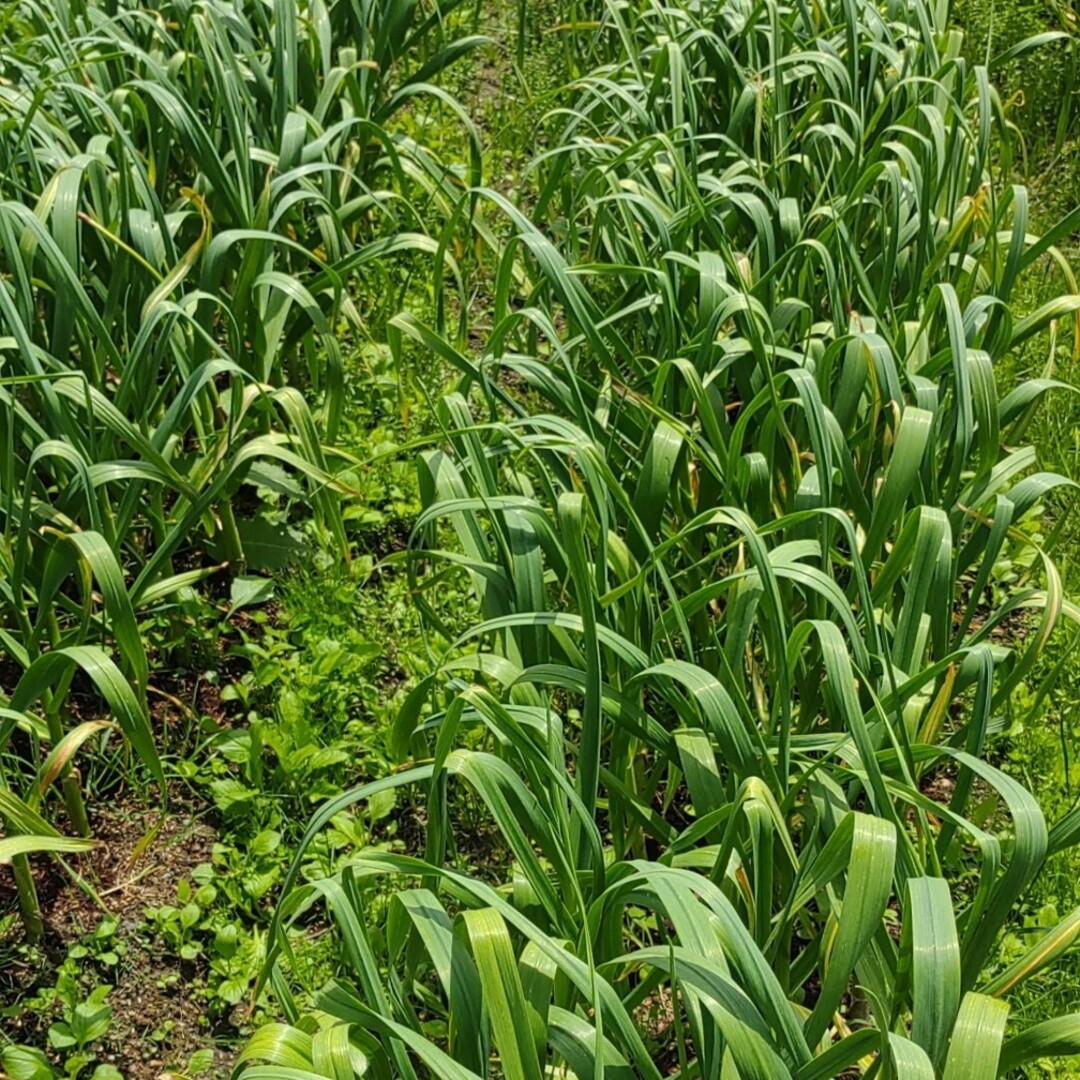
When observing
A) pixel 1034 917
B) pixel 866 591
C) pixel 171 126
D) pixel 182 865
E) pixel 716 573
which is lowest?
pixel 1034 917

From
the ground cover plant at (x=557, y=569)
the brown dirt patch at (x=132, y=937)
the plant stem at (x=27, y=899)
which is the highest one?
the ground cover plant at (x=557, y=569)

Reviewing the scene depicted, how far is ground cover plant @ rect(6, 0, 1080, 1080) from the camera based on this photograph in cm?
126

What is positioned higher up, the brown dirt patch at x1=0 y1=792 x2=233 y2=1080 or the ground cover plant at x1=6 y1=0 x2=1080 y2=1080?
the ground cover plant at x1=6 y1=0 x2=1080 y2=1080

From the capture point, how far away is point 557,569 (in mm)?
1714

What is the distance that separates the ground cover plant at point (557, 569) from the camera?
4.12ft

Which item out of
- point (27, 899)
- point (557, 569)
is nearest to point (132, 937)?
point (27, 899)

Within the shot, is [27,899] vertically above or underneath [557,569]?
underneath

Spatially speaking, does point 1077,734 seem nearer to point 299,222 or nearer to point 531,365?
point 531,365

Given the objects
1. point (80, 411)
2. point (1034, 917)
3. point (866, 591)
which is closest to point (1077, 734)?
point (1034, 917)

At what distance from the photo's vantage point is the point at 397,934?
1347mm

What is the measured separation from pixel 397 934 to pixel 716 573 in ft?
3.14

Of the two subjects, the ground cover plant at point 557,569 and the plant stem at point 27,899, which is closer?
the ground cover plant at point 557,569

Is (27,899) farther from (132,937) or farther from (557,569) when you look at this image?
(557,569)

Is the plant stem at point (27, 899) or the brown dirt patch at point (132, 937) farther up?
the plant stem at point (27, 899)
